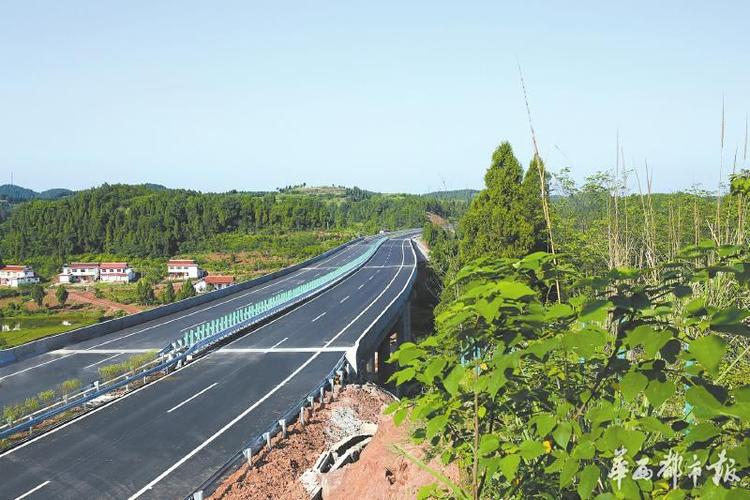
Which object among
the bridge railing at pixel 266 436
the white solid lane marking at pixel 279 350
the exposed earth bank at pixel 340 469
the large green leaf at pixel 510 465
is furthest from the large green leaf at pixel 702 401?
the white solid lane marking at pixel 279 350

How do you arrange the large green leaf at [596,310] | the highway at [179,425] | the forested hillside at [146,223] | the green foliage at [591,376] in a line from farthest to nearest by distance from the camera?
1. the forested hillside at [146,223]
2. the highway at [179,425]
3. the large green leaf at [596,310]
4. the green foliage at [591,376]

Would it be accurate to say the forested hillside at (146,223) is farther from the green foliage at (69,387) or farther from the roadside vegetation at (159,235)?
the green foliage at (69,387)

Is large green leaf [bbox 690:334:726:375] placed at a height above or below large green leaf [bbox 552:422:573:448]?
above

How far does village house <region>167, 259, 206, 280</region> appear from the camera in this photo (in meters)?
114

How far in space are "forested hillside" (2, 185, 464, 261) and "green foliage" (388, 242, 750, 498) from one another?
135m

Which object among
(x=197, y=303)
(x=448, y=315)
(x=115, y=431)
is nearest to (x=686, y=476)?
(x=448, y=315)

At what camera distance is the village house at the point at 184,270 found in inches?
4500

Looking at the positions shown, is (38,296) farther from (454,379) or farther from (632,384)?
(632,384)

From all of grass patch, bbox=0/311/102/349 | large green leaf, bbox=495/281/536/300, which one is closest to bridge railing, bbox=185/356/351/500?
large green leaf, bbox=495/281/536/300

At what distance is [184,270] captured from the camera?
116125mm

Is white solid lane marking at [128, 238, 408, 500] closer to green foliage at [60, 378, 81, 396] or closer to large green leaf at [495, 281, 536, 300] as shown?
green foliage at [60, 378, 81, 396]

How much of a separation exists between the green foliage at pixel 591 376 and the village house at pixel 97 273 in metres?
125

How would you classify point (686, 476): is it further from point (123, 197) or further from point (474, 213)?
point (123, 197)

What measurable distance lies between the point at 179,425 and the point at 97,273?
114319mm
